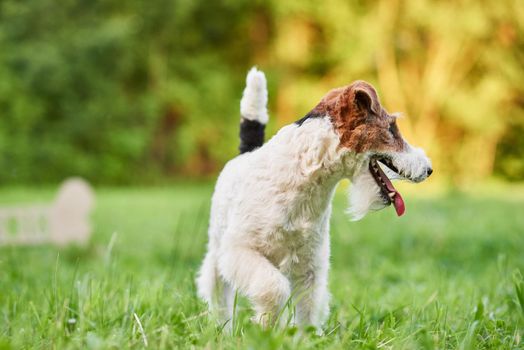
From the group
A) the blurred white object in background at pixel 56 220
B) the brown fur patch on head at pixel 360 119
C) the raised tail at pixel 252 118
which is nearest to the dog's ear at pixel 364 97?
the brown fur patch on head at pixel 360 119

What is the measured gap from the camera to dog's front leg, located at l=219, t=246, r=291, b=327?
2367mm

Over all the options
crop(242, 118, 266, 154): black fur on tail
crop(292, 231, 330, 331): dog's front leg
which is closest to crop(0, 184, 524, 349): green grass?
crop(292, 231, 330, 331): dog's front leg

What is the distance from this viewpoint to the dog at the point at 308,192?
2.45m

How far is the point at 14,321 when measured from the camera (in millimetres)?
2523

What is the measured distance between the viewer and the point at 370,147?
2.48 metres

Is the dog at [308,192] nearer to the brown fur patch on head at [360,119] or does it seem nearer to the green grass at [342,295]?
the brown fur patch on head at [360,119]

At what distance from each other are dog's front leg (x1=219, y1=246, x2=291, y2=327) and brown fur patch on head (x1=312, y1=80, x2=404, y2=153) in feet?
1.84

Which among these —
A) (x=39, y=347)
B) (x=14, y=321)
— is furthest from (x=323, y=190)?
(x=14, y=321)

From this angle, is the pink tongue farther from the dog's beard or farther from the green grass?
the green grass

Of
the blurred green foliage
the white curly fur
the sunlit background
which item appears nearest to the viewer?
the white curly fur

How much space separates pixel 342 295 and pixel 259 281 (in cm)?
118

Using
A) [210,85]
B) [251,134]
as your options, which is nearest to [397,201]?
[251,134]

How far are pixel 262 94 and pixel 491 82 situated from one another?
1754cm

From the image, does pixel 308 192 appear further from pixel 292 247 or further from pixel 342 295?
pixel 342 295
